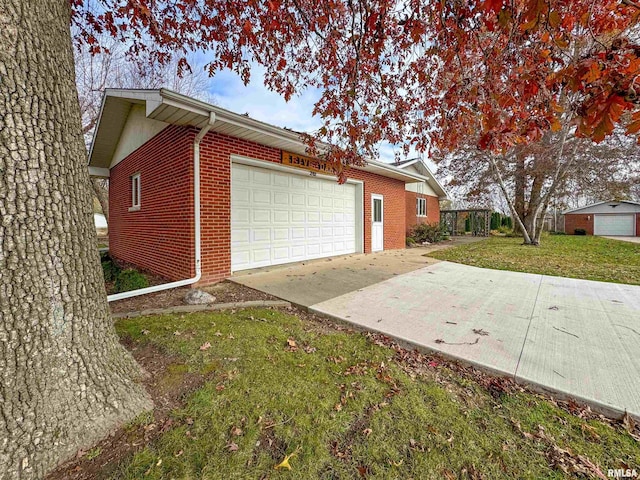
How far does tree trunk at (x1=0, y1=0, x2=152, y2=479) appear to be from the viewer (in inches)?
58.6

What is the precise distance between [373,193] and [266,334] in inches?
298

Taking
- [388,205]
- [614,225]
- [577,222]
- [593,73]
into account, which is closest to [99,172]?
[388,205]

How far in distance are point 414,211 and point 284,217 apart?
1116 cm

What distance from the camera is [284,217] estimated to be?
22.9 ft

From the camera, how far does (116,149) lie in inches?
345

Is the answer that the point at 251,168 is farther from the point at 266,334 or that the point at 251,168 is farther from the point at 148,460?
the point at 148,460

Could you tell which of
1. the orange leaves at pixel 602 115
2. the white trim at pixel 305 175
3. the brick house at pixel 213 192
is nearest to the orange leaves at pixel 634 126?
the orange leaves at pixel 602 115

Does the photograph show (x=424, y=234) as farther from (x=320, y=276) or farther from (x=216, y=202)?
(x=216, y=202)

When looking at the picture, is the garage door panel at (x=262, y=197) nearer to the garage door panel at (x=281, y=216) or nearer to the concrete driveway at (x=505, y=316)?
the garage door panel at (x=281, y=216)

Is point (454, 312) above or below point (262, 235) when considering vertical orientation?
below

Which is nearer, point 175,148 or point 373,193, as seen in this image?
point 175,148

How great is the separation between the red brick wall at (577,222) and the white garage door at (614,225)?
0.36 meters

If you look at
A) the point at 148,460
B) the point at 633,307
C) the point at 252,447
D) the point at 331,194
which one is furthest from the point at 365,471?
the point at 331,194

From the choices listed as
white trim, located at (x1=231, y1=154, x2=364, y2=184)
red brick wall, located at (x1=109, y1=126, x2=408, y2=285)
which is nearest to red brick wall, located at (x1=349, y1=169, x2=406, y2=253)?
white trim, located at (x1=231, y1=154, x2=364, y2=184)
